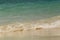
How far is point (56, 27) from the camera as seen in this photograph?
420cm

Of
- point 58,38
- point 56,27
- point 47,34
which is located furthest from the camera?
point 56,27

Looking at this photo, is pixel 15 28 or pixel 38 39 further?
pixel 15 28

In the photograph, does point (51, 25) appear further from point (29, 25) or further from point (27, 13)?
point (27, 13)

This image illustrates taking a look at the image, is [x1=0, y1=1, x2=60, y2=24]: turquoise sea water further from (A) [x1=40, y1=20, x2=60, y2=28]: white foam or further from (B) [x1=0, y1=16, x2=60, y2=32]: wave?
(A) [x1=40, y1=20, x2=60, y2=28]: white foam

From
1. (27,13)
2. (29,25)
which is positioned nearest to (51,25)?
(29,25)

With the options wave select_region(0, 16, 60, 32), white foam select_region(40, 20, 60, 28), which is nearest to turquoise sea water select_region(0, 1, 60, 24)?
wave select_region(0, 16, 60, 32)

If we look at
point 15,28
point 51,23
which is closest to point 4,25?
point 15,28

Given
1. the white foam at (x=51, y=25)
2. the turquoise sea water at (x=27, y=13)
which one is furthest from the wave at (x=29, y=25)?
the turquoise sea water at (x=27, y=13)

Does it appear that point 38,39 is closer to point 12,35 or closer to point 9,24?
point 12,35

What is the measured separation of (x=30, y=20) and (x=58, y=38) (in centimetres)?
159

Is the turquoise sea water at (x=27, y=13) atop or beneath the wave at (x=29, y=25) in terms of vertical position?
atop

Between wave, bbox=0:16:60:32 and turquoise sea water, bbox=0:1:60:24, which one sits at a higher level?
turquoise sea water, bbox=0:1:60:24

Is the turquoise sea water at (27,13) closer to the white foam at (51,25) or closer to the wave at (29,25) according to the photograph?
the wave at (29,25)

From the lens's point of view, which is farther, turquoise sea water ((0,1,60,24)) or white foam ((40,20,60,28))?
turquoise sea water ((0,1,60,24))
